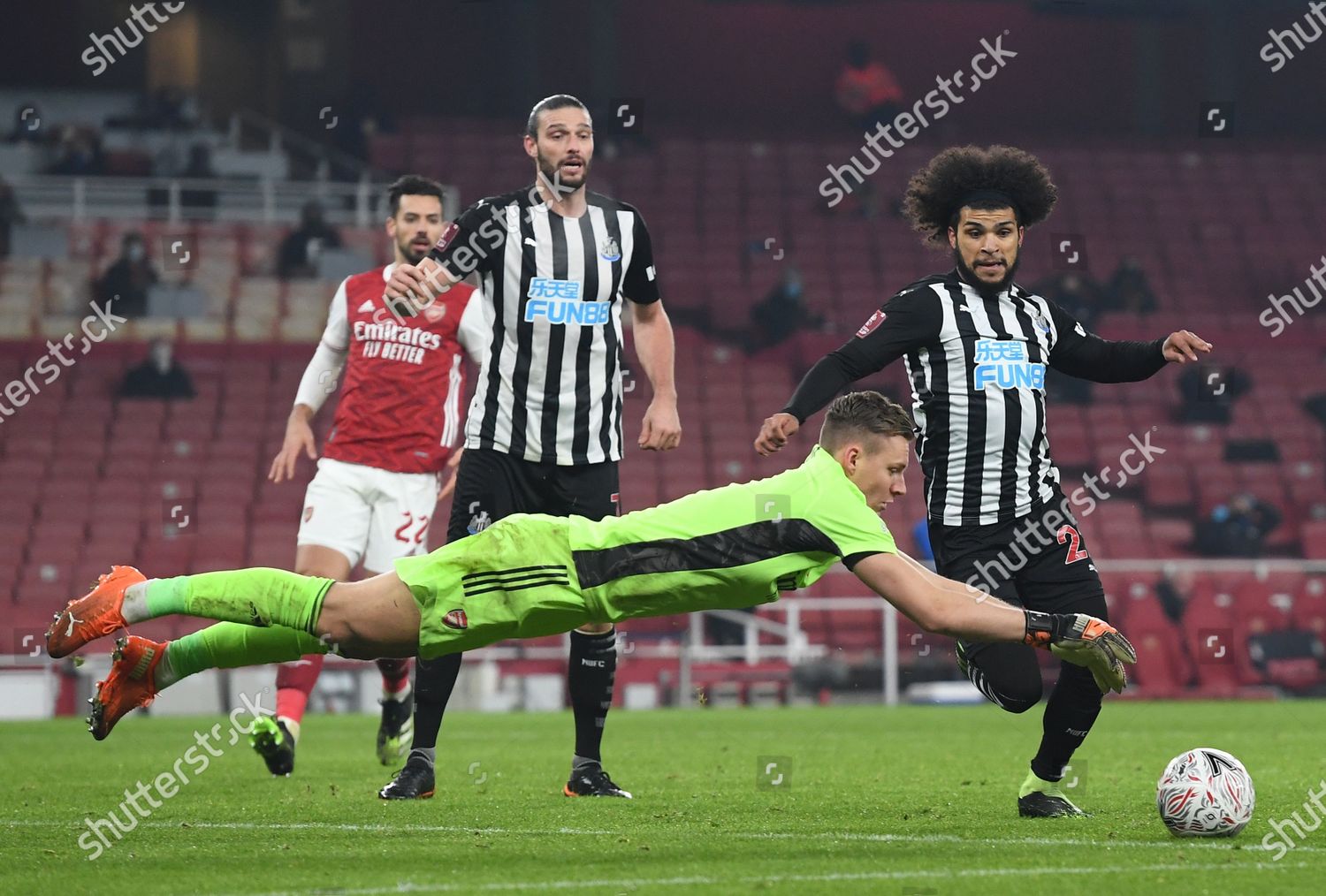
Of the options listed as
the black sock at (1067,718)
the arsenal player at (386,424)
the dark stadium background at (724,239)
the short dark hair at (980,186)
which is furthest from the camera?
the dark stadium background at (724,239)

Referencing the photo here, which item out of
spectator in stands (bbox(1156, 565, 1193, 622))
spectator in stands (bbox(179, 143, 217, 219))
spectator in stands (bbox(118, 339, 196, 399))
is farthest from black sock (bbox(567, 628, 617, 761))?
spectator in stands (bbox(179, 143, 217, 219))

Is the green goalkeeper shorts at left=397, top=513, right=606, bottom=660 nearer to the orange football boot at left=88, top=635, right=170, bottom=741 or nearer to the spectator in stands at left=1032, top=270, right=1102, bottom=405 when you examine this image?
the orange football boot at left=88, top=635, right=170, bottom=741

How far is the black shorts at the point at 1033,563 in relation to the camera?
5734 millimetres

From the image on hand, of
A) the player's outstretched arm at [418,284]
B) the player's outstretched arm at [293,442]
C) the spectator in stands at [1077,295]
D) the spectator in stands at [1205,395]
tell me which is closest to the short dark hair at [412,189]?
the player's outstretched arm at [293,442]

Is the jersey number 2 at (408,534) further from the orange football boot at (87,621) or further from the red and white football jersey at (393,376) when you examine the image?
the orange football boot at (87,621)

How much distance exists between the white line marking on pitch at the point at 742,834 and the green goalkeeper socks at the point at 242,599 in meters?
0.76

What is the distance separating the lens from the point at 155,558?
58.4ft

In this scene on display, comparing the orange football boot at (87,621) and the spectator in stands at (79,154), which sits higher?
the spectator in stands at (79,154)

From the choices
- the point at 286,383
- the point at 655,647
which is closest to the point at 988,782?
the point at 655,647

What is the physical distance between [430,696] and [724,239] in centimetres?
1797

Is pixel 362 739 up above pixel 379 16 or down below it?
below

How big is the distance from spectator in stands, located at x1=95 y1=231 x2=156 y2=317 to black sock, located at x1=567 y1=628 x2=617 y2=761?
1483cm

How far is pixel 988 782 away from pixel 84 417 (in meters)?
14.8

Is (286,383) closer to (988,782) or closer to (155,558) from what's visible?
(155,558)
